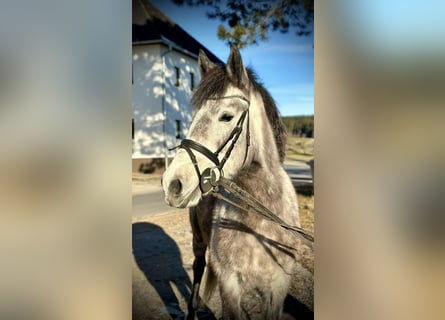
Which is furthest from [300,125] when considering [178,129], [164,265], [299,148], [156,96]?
[164,265]

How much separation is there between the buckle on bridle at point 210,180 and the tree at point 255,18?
637mm

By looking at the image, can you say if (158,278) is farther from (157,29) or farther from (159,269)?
(157,29)

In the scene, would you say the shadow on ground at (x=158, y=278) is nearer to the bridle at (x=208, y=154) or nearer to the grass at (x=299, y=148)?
the bridle at (x=208, y=154)

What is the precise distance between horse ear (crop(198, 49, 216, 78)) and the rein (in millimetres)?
195

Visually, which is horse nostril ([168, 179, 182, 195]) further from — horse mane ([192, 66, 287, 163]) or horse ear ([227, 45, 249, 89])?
horse ear ([227, 45, 249, 89])

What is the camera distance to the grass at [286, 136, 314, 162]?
141 centimetres

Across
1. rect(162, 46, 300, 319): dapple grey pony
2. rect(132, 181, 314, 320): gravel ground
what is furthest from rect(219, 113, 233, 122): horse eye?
rect(132, 181, 314, 320): gravel ground

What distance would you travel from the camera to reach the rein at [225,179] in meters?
1.20
